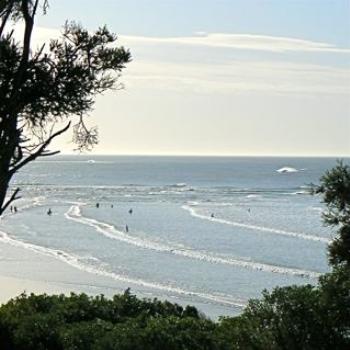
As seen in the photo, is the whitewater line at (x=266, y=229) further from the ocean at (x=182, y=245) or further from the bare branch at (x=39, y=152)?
the bare branch at (x=39, y=152)

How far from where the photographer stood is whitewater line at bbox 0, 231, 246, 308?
3256 cm

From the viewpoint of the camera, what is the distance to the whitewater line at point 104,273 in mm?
32559

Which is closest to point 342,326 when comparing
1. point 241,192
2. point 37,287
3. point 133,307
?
point 133,307

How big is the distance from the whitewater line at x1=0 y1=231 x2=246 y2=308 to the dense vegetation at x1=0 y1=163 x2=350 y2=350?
2037cm

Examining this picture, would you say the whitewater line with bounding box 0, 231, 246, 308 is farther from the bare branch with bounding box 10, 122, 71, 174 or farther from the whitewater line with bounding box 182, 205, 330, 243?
the bare branch with bounding box 10, 122, 71, 174

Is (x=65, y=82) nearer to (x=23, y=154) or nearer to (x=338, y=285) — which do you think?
(x=23, y=154)

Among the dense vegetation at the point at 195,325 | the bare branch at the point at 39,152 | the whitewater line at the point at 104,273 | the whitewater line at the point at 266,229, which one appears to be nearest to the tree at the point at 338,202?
the dense vegetation at the point at 195,325

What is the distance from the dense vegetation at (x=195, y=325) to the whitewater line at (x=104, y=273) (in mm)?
20369

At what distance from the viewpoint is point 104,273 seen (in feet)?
129

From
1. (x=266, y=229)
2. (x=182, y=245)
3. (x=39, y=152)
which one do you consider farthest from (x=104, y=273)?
(x=39, y=152)

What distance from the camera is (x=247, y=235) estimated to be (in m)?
53.9

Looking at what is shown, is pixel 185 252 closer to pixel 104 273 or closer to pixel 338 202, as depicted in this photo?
pixel 104 273

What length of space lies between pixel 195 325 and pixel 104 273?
29890 mm

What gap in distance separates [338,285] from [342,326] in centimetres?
44
